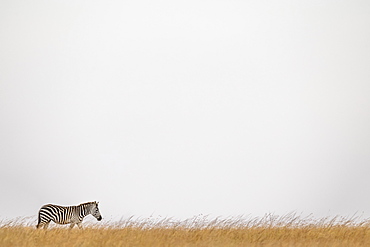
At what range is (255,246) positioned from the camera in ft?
36.4

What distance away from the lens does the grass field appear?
10.8 meters

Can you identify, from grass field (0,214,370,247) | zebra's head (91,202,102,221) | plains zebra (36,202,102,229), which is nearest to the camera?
grass field (0,214,370,247)

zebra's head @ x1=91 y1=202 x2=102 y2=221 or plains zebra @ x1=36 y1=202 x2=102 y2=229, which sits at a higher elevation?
plains zebra @ x1=36 y1=202 x2=102 y2=229

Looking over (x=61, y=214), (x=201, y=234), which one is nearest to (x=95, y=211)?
(x=61, y=214)

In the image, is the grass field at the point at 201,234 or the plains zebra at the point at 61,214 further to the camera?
the plains zebra at the point at 61,214

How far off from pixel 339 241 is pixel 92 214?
8875 millimetres

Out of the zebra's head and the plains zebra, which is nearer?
the plains zebra

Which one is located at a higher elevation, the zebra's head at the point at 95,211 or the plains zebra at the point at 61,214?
the plains zebra at the point at 61,214

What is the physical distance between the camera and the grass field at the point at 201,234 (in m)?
10.8

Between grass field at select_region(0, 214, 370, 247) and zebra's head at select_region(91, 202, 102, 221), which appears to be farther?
zebra's head at select_region(91, 202, 102, 221)

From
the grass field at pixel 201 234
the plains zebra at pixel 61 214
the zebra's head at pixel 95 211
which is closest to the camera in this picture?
the grass field at pixel 201 234

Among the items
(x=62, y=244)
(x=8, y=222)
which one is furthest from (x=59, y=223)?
(x=62, y=244)

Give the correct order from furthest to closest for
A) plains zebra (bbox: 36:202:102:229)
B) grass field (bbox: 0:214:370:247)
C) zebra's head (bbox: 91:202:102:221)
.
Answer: zebra's head (bbox: 91:202:102:221), plains zebra (bbox: 36:202:102:229), grass field (bbox: 0:214:370:247)

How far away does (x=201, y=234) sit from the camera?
40.9ft
